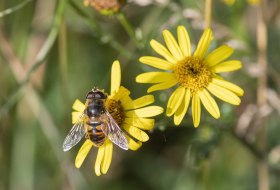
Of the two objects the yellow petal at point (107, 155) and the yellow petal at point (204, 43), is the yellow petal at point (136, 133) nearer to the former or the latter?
the yellow petal at point (107, 155)

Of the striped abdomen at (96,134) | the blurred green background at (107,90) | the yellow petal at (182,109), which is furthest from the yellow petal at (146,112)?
the blurred green background at (107,90)

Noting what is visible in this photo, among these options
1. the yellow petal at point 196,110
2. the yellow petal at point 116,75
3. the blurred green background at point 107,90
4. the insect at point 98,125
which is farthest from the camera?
the blurred green background at point 107,90

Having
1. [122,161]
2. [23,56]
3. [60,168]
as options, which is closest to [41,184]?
[60,168]

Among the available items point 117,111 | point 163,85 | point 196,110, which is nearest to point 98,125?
point 117,111

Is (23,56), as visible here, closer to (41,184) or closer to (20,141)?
(20,141)

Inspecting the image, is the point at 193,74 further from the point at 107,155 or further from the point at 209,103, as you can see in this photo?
the point at 107,155
